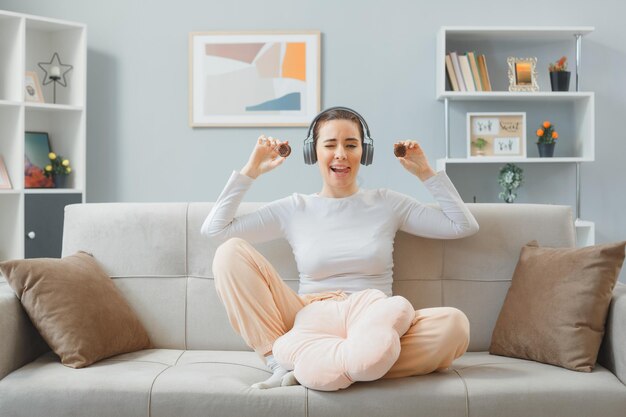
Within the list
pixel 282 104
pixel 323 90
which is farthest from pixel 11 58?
pixel 323 90

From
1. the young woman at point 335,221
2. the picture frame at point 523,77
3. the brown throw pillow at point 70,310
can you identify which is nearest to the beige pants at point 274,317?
the young woman at point 335,221

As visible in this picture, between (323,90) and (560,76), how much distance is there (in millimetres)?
1258

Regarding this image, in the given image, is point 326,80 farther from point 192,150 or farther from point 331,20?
point 192,150

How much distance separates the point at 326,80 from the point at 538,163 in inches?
49.6

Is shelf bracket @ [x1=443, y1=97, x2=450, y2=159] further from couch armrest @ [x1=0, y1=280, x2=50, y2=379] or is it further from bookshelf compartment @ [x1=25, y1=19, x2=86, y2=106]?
couch armrest @ [x1=0, y1=280, x2=50, y2=379]

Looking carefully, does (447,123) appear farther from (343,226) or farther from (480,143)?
(343,226)

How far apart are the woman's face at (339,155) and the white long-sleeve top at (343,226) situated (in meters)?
0.04

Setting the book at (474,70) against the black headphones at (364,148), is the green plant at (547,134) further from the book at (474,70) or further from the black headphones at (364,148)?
the black headphones at (364,148)

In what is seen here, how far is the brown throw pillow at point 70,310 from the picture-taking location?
6.87 ft

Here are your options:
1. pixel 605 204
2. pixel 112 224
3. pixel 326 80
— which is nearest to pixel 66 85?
pixel 326 80

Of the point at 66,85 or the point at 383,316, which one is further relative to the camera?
the point at 66,85

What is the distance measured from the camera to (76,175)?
394 cm

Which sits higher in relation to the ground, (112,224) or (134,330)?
(112,224)

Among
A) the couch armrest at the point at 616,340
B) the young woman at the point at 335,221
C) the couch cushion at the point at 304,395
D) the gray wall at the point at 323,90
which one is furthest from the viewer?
the gray wall at the point at 323,90
